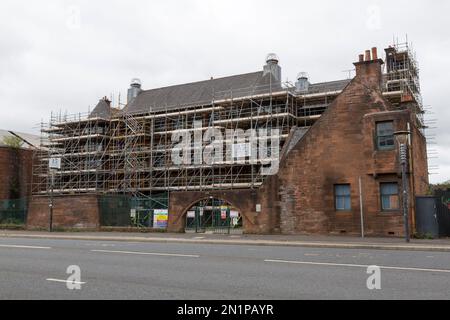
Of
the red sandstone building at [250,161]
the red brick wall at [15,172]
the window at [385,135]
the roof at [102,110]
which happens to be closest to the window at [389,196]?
the red sandstone building at [250,161]

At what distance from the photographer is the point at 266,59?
55438 mm

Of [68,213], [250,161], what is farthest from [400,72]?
[68,213]

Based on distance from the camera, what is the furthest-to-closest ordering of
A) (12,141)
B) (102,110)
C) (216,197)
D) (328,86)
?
(102,110)
(12,141)
(328,86)
(216,197)

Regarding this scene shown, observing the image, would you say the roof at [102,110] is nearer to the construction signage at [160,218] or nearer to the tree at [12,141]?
the tree at [12,141]

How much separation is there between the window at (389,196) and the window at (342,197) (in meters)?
1.70

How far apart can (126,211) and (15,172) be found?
28.0 meters

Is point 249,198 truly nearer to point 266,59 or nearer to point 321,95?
point 321,95

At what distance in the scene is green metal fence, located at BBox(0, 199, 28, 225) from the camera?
36984 millimetres

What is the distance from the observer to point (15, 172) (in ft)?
179

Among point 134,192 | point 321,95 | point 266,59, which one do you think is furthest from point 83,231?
Answer: point 266,59

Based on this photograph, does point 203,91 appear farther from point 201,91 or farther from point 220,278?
point 220,278

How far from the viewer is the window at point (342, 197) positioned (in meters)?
24.0
